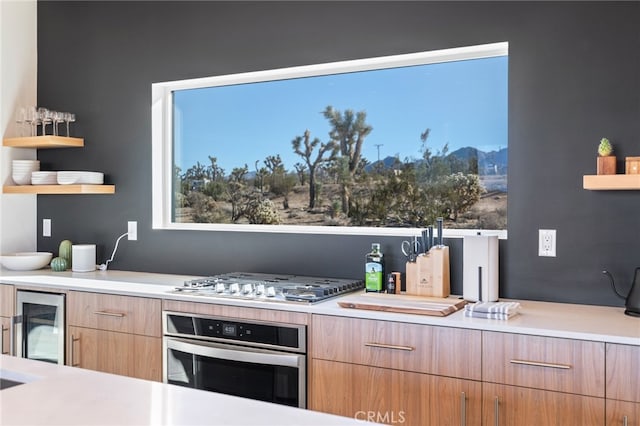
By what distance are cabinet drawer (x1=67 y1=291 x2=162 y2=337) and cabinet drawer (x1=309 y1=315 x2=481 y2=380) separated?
87cm

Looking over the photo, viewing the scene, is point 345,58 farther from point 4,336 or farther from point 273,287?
point 4,336

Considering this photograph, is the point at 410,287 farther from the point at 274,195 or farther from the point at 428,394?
the point at 274,195

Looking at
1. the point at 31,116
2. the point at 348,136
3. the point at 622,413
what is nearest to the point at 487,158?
the point at 348,136

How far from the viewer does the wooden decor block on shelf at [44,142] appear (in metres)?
3.67

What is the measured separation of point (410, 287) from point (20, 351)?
2.19 m

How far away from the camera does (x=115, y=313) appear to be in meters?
2.99

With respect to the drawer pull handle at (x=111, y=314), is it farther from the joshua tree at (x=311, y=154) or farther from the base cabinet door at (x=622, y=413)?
the base cabinet door at (x=622, y=413)

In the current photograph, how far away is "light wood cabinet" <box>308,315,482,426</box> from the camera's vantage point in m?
2.18

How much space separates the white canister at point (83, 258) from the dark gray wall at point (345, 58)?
165 millimetres

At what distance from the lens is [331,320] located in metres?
2.43

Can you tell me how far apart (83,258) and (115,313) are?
795 mm

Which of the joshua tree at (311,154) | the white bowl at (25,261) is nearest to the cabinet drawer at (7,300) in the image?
the white bowl at (25,261)

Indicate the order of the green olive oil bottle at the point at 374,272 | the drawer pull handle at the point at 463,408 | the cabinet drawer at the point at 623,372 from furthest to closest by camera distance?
the green olive oil bottle at the point at 374,272, the drawer pull handle at the point at 463,408, the cabinet drawer at the point at 623,372

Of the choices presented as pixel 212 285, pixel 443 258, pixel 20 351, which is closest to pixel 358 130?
pixel 443 258
